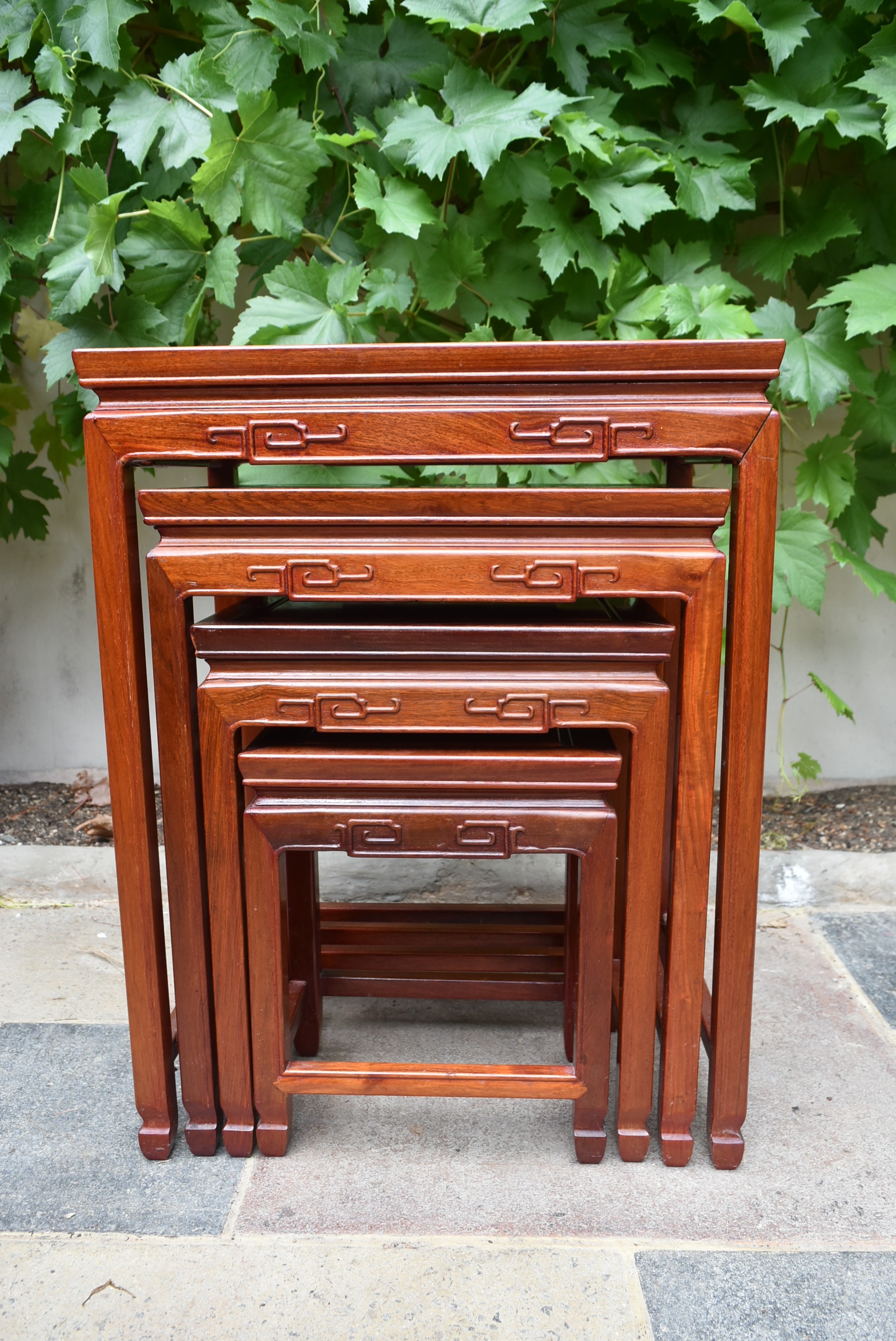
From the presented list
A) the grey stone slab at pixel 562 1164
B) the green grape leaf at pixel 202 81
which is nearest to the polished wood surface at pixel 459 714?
the grey stone slab at pixel 562 1164

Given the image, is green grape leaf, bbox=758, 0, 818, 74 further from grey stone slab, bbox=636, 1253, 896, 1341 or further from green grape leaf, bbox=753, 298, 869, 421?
grey stone slab, bbox=636, 1253, 896, 1341

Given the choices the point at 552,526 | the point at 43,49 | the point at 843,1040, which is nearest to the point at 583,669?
the point at 552,526

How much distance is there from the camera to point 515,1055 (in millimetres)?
1439

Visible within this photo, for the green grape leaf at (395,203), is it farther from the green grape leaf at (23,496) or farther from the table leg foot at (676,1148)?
the table leg foot at (676,1148)

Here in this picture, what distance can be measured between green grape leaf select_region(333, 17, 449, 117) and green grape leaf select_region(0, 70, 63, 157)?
463 millimetres

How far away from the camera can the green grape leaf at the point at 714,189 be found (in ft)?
5.29

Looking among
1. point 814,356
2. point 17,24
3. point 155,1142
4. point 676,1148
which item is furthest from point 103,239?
point 676,1148

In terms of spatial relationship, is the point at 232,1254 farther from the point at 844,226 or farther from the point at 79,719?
the point at 844,226

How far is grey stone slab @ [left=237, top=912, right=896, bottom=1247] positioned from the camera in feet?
3.60

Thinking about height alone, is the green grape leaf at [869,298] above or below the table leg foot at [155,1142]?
→ above

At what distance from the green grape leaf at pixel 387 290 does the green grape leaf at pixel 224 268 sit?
0.69ft

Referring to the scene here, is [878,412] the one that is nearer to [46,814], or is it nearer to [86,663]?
[86,663]

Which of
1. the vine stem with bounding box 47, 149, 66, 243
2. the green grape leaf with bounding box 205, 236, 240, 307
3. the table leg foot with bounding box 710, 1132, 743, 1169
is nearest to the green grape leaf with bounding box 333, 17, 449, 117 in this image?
the green grape leaf with bounding box 205, 236, 240, 307

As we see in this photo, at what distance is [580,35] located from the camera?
1.59m
